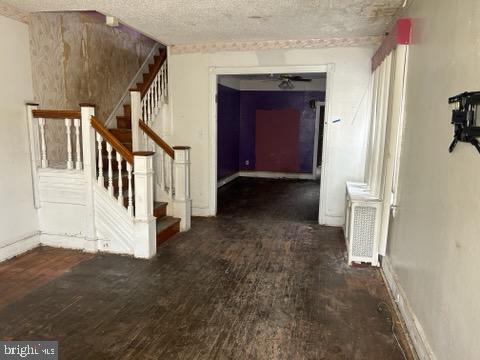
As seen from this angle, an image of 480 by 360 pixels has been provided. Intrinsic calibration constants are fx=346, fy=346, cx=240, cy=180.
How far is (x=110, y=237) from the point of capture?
383 centimetres

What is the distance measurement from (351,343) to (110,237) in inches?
106

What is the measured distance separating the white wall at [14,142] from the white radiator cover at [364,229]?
353 centimetres

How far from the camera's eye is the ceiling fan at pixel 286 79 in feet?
25.0

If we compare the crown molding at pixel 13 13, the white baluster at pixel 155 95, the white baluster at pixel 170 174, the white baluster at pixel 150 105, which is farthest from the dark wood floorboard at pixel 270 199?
the crown molding at pixel 13 13

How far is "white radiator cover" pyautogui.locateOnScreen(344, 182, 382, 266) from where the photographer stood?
11.4 feet

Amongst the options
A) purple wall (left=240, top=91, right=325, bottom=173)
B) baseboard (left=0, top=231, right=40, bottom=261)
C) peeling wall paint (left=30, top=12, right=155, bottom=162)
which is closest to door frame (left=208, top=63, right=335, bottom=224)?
peeling wall paint (left=30, top=12, right=155, bottom=162)

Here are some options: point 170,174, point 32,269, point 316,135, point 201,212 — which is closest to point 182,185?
point 170,174

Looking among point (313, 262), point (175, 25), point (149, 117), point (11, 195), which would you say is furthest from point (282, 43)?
point (11, 195)

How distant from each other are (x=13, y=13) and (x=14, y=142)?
4.30 feet

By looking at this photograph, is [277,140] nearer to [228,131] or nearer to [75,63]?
[228,131]

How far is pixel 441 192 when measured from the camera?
1.97m

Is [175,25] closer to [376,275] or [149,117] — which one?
[149,117]

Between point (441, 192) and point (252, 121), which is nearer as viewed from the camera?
point (441, 192)

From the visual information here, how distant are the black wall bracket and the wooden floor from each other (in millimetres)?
1444
